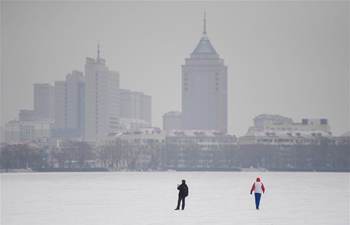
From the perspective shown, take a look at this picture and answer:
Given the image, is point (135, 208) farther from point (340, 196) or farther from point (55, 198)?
point (340, 196)

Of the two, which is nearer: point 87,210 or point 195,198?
point 87,210

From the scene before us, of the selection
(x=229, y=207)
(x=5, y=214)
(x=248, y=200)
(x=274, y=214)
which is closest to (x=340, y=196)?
(x=248, y=200)

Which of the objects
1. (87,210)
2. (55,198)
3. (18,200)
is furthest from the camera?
(55,198)

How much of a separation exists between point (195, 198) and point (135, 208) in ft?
36.9

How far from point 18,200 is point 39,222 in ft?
51.5

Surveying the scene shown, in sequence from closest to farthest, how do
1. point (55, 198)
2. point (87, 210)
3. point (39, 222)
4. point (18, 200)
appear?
point (39, 222) < point (87, 210) < point (18, 200) < point (55, 198)

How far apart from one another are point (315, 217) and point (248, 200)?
14.7 metres

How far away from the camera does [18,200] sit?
5894 cm

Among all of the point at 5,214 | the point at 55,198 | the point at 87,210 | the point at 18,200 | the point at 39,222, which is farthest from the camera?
the point at 55,198

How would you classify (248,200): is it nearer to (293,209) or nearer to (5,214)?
(293,209)

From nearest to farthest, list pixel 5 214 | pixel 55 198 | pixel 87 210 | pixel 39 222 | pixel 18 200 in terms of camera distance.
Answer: pixel 39 222
pixel 5 214
pixel 87 210
pixel 18 200
pixel 55 198

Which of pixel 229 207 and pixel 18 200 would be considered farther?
pixel 18 200

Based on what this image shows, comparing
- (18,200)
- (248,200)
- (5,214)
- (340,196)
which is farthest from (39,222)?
(340,196)

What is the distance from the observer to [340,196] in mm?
65125
